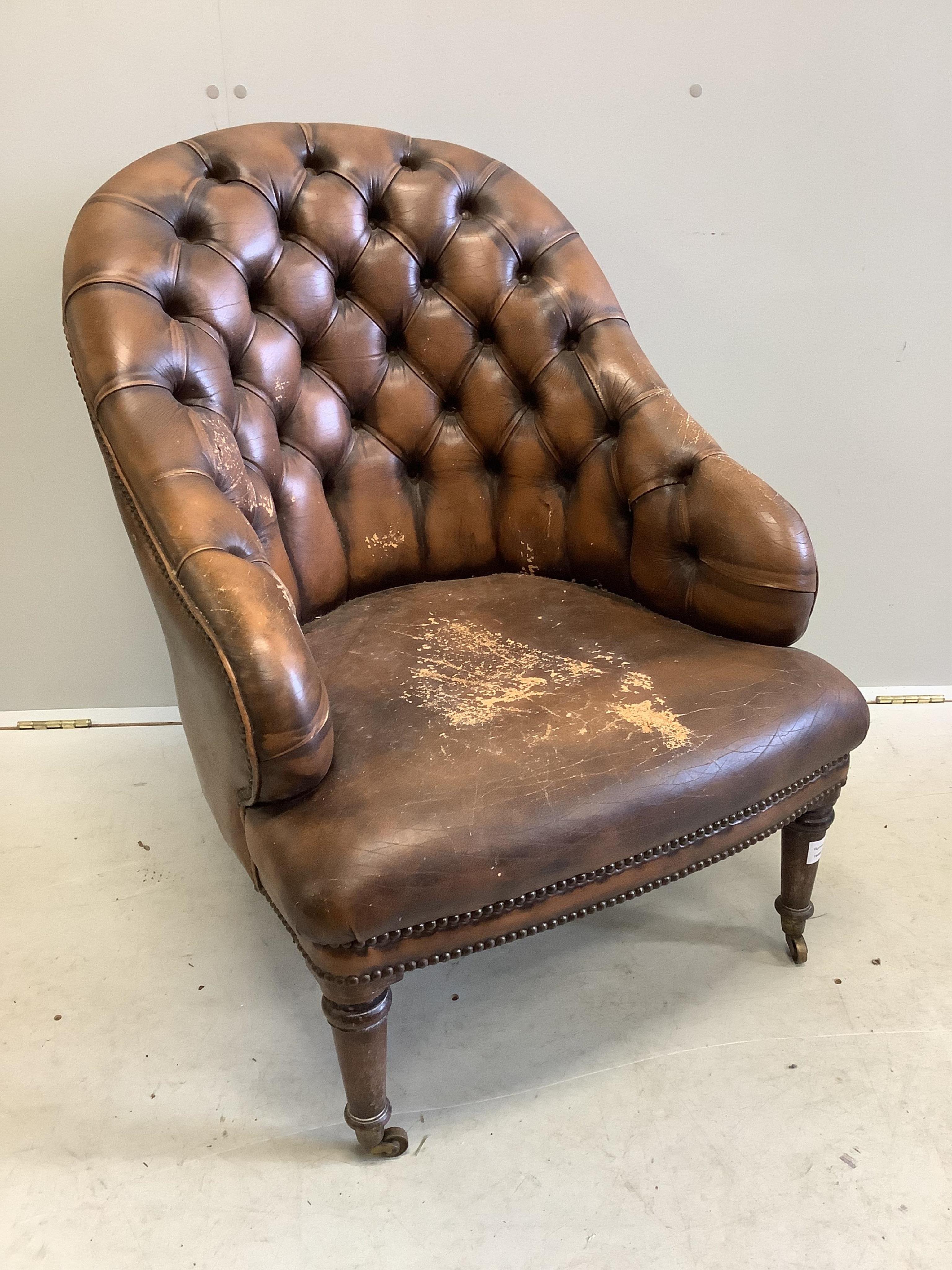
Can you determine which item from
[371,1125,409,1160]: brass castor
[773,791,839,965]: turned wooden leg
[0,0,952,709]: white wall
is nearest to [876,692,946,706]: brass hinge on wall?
[0,0,952,709]: white wall

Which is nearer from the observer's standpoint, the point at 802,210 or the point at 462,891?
the point at 462,891

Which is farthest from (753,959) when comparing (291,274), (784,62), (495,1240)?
(784,62)

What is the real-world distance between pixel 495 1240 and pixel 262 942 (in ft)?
1.77

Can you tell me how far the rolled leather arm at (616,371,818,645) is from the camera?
1.08 meters

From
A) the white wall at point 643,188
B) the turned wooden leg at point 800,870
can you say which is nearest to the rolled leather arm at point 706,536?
the turned wooden leg at point 800,870

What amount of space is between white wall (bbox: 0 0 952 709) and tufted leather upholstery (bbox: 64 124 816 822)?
0.23 m

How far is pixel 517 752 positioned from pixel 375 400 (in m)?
0.64

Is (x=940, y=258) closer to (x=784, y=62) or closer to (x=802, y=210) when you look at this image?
(x=802, y=210)

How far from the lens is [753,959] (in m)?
1.25

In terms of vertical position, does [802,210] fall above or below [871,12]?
below

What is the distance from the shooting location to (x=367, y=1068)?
93 centimetres

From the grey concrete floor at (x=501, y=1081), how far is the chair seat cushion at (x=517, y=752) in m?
0.35

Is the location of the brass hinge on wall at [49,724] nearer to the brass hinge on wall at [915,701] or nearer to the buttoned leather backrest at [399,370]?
the buttoned leather backrest at [399,370]

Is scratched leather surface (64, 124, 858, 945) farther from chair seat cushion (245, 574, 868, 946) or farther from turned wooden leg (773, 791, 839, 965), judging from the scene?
turned wooden leg (773, 791, 839, 965)
